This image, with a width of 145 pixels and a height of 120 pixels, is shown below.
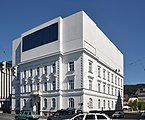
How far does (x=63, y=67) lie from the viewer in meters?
60.5

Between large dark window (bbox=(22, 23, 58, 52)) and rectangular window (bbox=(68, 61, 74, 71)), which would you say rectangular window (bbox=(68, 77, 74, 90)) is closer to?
rectangular window (bbox=(68, 61, 74, 71))

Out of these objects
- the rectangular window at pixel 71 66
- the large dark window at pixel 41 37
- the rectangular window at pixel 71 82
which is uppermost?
the large dark window at pixel 41 37

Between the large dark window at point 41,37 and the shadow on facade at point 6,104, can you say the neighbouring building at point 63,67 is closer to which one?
the large dark window at point 41,37

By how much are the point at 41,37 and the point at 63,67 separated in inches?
396

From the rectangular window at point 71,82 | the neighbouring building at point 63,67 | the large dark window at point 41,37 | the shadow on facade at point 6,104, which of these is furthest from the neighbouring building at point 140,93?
the rectangular window at point 71,82

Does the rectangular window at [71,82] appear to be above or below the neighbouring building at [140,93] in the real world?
above

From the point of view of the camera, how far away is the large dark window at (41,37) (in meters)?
62.8

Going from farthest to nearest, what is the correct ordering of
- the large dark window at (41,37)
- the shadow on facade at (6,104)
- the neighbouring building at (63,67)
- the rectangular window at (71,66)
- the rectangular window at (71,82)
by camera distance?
the shadow on facade at (6,104), the large dark window at (41,37), the rectangular window at (71,66), the rectangular window at (71,82), the neighbouring building at (63,67)

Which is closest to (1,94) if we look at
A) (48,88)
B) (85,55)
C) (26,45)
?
(26,45)

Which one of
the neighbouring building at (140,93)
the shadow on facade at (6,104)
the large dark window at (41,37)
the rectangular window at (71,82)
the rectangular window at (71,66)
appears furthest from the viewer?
the neighbouring building at (140,93)

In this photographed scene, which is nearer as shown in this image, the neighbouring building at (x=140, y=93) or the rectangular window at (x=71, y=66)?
the rectangular window at (x=71, y=66)

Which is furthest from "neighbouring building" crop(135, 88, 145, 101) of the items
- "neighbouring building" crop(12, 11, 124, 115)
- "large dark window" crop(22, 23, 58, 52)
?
"large dark window" crop(22, 23, 58, 52)

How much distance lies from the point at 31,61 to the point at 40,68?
3891mm

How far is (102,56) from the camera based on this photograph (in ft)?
235
